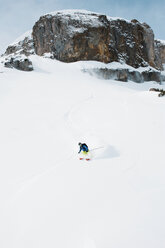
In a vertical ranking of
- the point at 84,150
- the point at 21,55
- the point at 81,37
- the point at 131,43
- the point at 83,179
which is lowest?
the point at 83,179

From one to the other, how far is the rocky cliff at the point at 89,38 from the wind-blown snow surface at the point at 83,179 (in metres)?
30.5

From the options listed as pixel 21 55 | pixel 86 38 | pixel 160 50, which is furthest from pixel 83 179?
pixel 160 50

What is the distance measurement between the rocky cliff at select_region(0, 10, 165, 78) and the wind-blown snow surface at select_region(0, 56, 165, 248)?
30465mm

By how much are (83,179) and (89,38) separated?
38743 mm

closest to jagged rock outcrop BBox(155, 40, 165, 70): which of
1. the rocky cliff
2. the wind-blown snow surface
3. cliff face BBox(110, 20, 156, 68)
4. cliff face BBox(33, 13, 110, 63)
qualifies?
cliff face BBox(110, 20, 156, 68)

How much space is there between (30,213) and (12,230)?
1.56 ft

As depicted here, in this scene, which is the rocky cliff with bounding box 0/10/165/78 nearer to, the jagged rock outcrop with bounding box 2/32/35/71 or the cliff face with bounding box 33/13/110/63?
the cliff face with bounding box 33/13/110/63

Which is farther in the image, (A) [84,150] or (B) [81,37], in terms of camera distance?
(B) [81,37]

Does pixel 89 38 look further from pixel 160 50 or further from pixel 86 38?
pixel 160 50

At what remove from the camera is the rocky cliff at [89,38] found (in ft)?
125

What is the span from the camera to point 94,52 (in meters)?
38.4

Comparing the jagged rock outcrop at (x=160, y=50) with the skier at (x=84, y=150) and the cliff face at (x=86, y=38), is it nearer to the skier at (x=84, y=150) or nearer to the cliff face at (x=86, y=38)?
the cliff face at (x=86, y=38)

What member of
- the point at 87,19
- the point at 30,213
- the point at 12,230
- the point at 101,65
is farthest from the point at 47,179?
the point at 87,19

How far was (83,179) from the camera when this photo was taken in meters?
5.18
